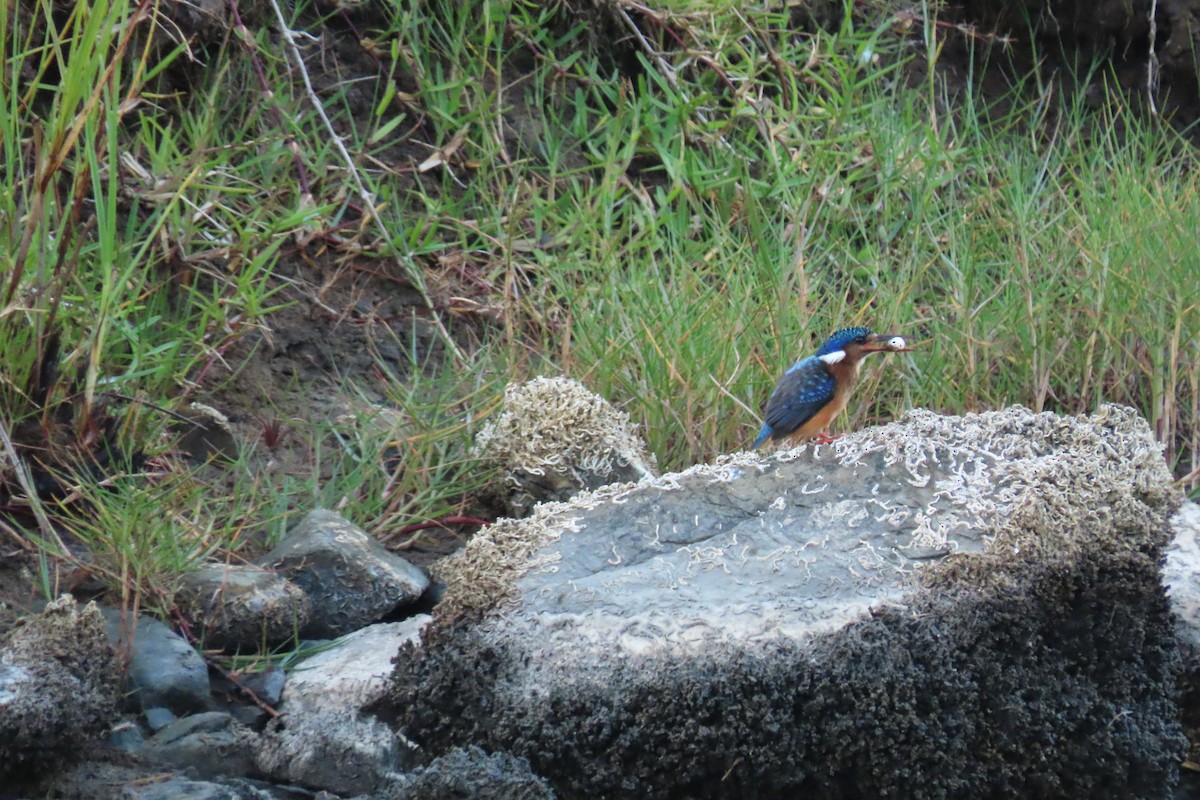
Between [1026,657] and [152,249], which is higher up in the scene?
[152,249]

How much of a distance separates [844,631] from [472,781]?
2.30ft

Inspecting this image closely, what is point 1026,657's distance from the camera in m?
2.58

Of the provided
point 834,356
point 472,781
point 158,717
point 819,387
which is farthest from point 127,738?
point 834,356

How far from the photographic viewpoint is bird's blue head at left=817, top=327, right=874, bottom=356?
3900mm

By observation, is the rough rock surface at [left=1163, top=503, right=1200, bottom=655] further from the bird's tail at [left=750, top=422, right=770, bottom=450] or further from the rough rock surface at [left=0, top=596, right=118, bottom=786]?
the rough rock surface at [left=0, top=596, right=118, bottom=786]

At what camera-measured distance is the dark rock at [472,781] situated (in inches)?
91.9

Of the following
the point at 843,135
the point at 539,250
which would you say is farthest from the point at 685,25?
the point at 539,250

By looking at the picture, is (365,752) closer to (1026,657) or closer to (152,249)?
(1026,657)

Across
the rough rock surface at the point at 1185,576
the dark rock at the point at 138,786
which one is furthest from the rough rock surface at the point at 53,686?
the rough rock surface at the point at 1185,576

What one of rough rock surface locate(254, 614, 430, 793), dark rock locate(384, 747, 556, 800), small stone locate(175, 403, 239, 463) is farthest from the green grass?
dark rock locate(384, 747, 556, 800)

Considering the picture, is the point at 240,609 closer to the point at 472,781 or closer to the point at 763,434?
the point at 472,781

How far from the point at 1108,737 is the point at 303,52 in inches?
150

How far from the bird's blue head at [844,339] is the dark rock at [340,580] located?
133 cm

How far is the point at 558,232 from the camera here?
5.02 metres
